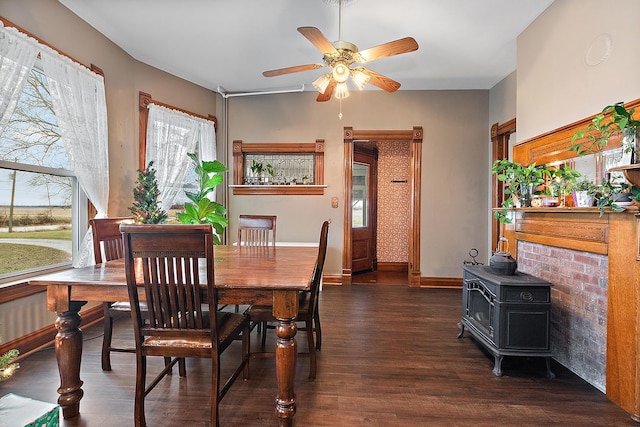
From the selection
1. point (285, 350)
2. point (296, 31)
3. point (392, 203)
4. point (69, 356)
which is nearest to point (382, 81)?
point (296, 31)

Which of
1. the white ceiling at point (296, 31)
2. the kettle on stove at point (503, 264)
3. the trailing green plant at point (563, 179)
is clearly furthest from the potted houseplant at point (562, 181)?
the white ceiling at point (296, 31)

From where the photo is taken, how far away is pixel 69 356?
1694 millimetres

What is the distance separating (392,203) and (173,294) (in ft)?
17.2

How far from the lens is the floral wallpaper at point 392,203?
619 centimetres

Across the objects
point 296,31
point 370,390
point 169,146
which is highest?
point 296,31

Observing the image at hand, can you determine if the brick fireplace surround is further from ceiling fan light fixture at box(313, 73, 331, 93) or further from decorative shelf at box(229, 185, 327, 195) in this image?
decorative shelf at box(229, 185, 327, 195)

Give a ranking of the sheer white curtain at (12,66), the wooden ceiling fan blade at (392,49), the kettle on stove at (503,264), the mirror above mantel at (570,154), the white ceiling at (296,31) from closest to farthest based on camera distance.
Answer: the mirror above mantel at (570,154) → the sheer white curtain at (12,66) → the wooden ceiling fan blade at (392,49) → the kettle on stove at (503,264) → the white ceiling at (296,31)

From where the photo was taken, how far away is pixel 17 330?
7.83 feet

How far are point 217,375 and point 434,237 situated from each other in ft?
12.7

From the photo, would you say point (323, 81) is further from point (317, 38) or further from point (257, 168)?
point (257, 168)

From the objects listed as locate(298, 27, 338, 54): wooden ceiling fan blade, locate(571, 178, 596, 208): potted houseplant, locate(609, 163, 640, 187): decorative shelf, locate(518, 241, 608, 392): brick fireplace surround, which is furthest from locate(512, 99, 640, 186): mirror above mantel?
locate(298, 27, 338, 54): wooden ceiling fan blade

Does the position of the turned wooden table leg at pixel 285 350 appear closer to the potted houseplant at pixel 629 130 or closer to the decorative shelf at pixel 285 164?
the potted houseplant at pixel 629 130

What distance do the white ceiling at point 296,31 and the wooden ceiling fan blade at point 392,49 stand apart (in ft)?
1.98

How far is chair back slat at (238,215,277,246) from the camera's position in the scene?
10.6 feet
